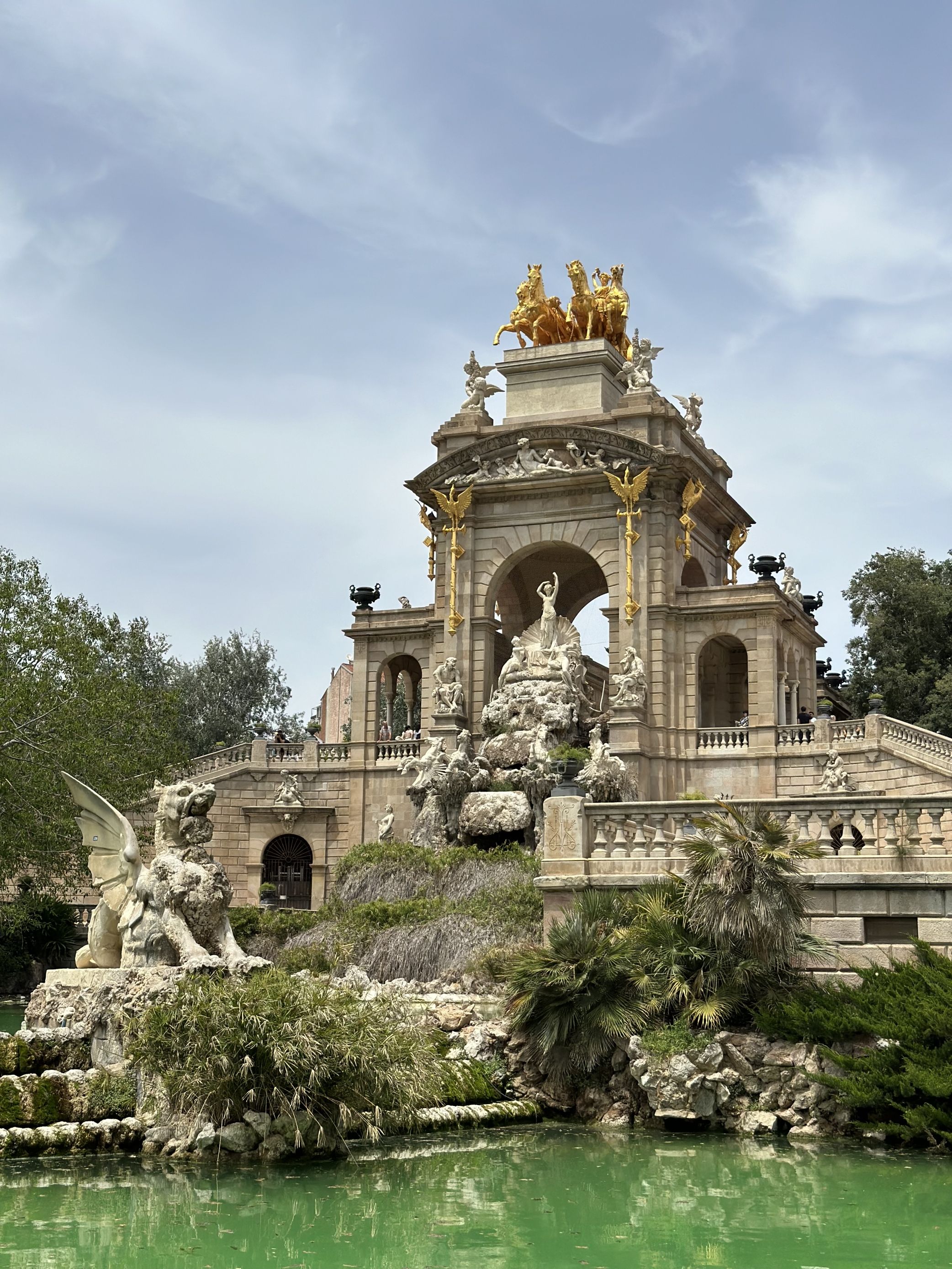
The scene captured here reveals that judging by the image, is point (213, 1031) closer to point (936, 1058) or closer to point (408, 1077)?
point (408, 1077)

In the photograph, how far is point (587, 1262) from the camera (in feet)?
34.7

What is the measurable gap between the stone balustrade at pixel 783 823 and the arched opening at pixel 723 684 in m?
23.1

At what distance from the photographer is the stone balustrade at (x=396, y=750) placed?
41781 millimetres

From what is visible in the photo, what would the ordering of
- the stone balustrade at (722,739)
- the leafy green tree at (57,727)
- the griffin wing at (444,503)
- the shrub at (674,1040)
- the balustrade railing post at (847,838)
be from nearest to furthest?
the shrub at (674,1040)
the balustrade railing post at (847,838)
the leafy green tree at (57,727)
the stone balustrade at (722,739)
the griffin wing at (444,503)

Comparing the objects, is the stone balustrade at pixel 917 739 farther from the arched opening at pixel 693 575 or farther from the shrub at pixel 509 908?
the shrub at pixel 509 908

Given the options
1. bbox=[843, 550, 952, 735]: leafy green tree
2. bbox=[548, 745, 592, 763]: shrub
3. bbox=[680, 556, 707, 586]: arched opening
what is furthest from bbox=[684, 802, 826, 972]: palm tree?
bbox=[843, 550, 952, 735]: leafy green tree

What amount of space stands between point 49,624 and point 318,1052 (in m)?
21.7

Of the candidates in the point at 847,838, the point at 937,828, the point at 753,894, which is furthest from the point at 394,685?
the point at 753,894

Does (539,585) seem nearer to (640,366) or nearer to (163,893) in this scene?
(640,366)

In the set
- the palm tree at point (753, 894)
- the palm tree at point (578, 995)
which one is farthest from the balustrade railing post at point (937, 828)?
the palm tree at point (578, 995)

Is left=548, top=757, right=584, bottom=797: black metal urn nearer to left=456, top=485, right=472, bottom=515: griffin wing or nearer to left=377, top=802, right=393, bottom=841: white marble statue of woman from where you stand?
left=377, top=802, right=393, bottom=841: white marble statue of woman

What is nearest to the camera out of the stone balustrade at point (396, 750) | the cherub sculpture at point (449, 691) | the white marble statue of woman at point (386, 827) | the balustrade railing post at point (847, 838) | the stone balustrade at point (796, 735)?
the balustrade railing post at point (847, 838)

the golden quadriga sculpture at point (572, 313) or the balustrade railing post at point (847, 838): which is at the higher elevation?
the golden quadriga sculpture at point (572, 313)

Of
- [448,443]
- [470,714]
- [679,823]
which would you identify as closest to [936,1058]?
[679,823]
